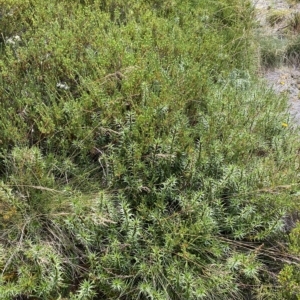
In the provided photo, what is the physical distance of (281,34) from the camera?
187 inches

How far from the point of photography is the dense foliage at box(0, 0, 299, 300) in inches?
85.0

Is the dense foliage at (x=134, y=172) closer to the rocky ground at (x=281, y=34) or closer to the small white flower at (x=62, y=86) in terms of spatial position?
the small white flower at (x=62, y=86)

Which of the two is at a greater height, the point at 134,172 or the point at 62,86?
the point at 62,86

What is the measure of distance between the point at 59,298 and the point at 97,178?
0.91m

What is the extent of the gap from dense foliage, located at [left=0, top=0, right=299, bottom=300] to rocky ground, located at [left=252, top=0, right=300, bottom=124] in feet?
2.88

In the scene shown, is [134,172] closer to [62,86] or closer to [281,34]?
[62,86]

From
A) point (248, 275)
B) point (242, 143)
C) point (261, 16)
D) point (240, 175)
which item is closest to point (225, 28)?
point (261, 16)

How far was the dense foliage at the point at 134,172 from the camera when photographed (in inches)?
85.0

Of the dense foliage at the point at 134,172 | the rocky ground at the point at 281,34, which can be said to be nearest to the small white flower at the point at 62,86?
the dense foliage at the point at 134,172

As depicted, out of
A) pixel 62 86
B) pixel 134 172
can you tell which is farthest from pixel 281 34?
pixel 134 172

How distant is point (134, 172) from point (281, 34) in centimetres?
342

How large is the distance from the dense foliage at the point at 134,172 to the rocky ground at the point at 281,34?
879 millimetres

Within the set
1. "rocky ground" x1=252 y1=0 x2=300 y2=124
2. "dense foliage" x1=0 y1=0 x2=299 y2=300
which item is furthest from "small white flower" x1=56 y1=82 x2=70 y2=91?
"rocky ground" x1=252 y1=0 x2=300 y2=124

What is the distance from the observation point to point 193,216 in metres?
2.35
